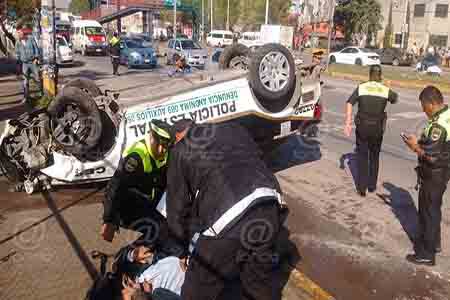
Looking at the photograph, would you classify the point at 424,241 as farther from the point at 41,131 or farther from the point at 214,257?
the point at 41,131

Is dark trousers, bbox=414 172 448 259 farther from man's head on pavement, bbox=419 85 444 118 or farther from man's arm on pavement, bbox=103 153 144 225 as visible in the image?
man's arm on pavement, bbox=103 153 144 225

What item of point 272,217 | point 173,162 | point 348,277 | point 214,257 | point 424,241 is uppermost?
point 173,162

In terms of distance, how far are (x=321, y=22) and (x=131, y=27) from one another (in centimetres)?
6453

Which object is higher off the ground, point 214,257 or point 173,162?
point 173,162

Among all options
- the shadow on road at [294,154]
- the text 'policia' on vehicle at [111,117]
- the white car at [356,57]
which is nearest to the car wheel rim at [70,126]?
the text 'policia' on vehicle at [111,117]

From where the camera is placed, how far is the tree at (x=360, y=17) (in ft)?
159

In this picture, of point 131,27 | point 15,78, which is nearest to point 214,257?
point 15,78

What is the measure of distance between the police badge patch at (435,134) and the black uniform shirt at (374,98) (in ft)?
5.38

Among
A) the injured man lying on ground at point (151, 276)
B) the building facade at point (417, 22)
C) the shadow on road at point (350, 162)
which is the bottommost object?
the shadow on road at point (350, 162)

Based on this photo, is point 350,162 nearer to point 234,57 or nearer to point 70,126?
point 234,57

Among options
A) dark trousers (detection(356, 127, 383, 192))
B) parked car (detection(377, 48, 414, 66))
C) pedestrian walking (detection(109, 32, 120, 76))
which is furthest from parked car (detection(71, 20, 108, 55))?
dark trousers (detection(356, 127, 383, 192))

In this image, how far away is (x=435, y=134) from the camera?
13.5 feet

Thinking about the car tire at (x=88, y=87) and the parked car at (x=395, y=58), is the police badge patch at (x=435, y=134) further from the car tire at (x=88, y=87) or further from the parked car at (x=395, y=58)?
the parked car at (x=395, y=58)

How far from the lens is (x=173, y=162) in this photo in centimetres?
281
